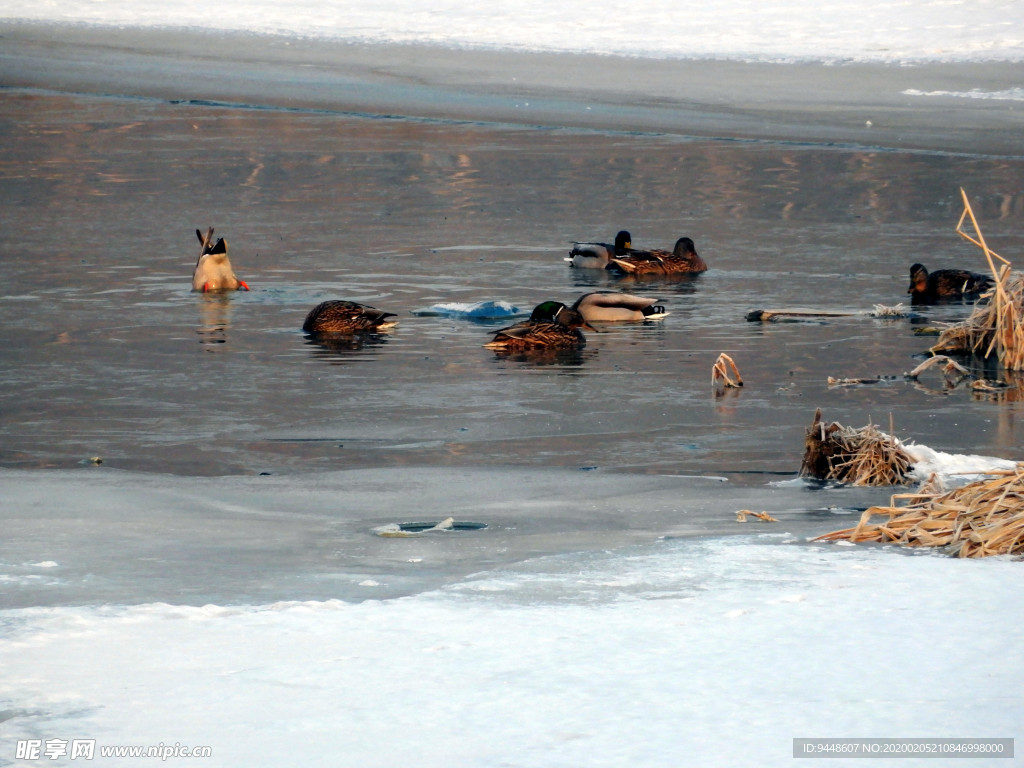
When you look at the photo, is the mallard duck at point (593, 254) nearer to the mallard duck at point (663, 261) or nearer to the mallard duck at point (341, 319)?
the mallard duck at point (663, 261)

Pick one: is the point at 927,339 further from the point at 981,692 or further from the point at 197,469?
the point at 981,692

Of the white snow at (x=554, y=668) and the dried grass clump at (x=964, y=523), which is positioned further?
the dried grass clump at (x=964, y=523)

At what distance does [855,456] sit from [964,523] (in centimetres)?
148

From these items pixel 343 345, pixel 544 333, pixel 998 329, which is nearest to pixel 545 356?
pixel 544 333

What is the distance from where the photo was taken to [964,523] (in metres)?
5.09

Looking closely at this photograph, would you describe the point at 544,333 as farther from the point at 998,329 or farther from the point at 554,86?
the point at 554,86

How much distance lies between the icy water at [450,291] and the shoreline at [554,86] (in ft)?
6.17

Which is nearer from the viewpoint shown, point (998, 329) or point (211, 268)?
point (998, 329)

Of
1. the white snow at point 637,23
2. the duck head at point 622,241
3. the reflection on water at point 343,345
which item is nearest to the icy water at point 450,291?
the reflection on water at point 343,345

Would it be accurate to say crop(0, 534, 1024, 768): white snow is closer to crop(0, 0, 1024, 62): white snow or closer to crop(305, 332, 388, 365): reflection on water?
crop(305, 332, 388, 365): reflection on water

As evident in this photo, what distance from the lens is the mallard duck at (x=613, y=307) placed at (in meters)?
11.6

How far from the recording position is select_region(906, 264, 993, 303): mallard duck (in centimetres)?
1220

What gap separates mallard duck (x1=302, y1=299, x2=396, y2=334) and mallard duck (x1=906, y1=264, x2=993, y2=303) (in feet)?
13.7

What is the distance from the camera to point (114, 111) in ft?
91.0
